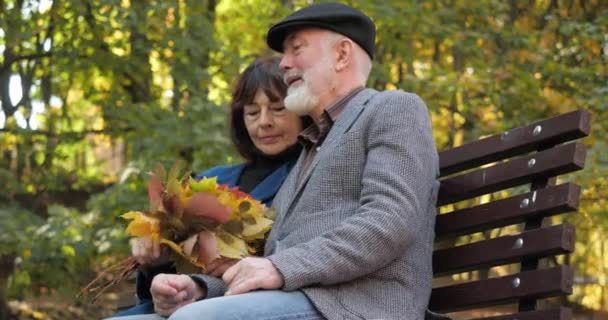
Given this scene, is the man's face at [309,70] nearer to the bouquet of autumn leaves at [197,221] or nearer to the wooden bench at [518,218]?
the bouquet of autumn leaves at [197,221]

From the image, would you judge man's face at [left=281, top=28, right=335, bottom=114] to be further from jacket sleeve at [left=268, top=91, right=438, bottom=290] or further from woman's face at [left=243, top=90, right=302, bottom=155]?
woman's face at [left=243, top=90, right=302, bottom=155]

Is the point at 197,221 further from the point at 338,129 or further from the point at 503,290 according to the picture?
the point at 503,290

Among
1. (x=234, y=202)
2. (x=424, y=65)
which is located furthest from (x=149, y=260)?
(x=424, y=65)

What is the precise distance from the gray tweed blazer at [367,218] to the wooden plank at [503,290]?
200mm

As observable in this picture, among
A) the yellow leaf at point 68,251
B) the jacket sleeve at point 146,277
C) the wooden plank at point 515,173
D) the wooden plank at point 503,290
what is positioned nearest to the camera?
the wooden plank at point 503,290

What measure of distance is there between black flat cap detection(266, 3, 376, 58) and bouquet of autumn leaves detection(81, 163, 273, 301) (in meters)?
0.52

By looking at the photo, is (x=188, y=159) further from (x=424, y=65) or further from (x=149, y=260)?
(x=149, y=260)

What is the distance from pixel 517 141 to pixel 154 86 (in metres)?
6.90

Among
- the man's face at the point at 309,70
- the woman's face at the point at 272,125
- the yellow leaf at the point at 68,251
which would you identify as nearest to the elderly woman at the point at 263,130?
the woman's face at the point at 272,125

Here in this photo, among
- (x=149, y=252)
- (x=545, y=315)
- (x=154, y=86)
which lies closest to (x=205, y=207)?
(x=149, y=252)

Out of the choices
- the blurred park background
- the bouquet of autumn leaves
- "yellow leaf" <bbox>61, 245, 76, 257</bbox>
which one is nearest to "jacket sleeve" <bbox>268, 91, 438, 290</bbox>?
the bouquet of autumn leaves

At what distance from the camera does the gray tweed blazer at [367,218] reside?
3156mm

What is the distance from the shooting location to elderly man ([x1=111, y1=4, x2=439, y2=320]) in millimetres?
3143

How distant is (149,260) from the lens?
12.5ft
